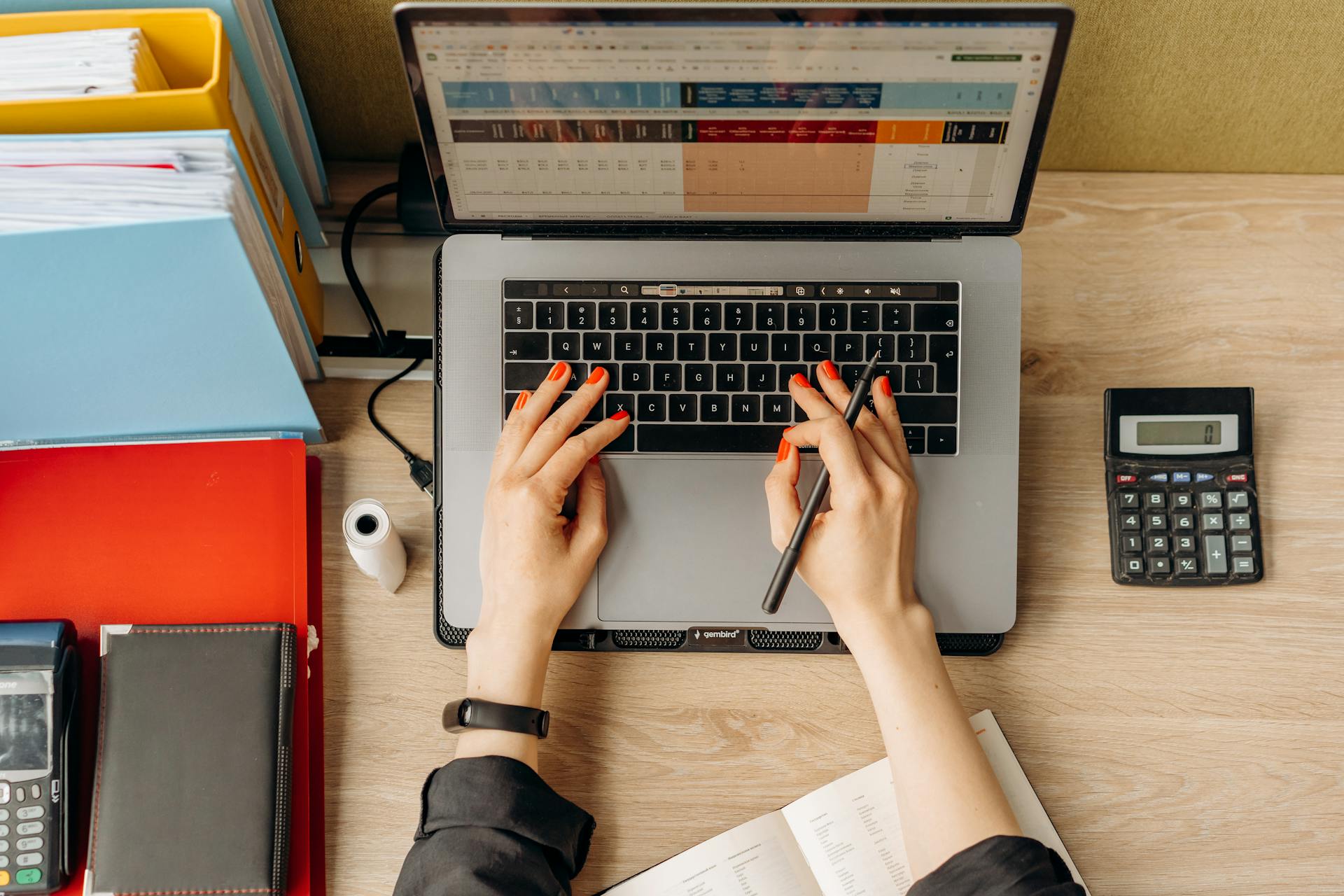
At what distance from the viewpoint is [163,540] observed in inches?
31.5

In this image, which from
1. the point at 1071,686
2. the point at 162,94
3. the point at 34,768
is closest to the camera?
the point at 162,94

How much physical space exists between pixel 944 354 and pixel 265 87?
0.58 m

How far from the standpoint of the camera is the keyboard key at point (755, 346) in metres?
0.78

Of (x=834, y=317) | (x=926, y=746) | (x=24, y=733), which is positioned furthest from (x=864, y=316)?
(x=24, y=733)

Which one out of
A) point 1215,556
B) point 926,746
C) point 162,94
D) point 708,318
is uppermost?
point 162,94

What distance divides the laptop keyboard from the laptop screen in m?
0.06

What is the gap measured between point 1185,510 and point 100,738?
93 cm

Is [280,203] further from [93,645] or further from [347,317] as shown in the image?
[93,645]

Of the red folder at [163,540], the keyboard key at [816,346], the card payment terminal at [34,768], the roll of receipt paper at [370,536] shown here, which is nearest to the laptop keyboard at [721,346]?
the keyboard key at [816,346]

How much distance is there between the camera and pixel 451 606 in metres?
0.79

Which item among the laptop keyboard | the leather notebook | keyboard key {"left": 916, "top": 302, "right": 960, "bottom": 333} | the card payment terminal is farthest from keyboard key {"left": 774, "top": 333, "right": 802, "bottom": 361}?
the card payment terminal

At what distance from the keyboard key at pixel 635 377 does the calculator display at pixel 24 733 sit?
51 centimetres

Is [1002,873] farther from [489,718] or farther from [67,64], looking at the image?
[67,64]

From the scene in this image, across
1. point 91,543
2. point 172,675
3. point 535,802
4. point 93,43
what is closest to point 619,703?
point 535,802
